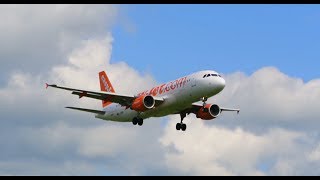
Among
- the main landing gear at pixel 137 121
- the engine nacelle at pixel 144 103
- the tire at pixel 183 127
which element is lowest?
the main landing gear at pixel 137 121

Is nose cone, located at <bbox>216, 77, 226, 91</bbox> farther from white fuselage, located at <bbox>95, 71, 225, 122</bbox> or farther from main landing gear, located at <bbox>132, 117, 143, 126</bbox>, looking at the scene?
main landing gear, located at <bbox>132, 117, 143, 126</bbox>

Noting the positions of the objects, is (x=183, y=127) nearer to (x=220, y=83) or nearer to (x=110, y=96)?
(x=110, y=96)

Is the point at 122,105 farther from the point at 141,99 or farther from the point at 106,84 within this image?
the point at 106,84

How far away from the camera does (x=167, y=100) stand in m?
73.3

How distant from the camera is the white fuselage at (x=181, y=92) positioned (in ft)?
228

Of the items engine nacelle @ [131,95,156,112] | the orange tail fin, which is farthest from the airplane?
the orange tail fin

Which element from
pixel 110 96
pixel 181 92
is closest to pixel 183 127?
pixel 110 96

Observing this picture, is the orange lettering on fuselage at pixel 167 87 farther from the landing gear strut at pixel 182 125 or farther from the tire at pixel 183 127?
the tire at pixel 183 127

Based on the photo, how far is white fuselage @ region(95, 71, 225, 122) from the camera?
69562 mm

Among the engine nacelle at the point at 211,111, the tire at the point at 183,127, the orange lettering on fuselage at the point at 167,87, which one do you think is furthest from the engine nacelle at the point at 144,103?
the tire at the point at 183,127

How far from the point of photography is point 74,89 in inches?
2872

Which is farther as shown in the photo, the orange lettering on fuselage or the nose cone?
the orange lettering on fuselage

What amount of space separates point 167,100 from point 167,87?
5.93 ft
